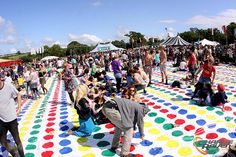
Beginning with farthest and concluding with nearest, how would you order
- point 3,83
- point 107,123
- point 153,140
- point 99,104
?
point 99,104 < point 107,123 < point 153,140 < point 3,83

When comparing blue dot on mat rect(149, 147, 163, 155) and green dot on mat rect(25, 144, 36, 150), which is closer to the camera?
blue dot on mat rect(149, 147, 163, 155)

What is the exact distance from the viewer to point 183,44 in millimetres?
23531

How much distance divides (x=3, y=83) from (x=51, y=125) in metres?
2.97

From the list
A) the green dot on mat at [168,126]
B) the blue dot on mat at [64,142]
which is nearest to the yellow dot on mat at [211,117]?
the green dot on mat at [168,126]

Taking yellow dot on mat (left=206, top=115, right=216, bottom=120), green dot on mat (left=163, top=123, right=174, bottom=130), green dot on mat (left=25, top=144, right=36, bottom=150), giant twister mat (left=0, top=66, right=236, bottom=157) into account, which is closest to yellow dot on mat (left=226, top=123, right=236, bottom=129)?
giant twister mat (left=0, top=66, right=236, bottom=157)

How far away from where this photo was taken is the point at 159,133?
6023 mm

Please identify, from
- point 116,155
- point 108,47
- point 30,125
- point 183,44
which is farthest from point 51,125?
point 108,47

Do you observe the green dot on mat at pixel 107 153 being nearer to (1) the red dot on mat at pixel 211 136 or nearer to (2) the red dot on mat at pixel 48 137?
(2) the red dot on mat at pixel 48 137

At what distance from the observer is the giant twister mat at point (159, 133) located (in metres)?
5.30

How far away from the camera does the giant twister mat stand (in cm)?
Result: 530

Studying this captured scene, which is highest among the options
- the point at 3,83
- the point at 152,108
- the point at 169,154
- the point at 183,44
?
the point at 183,44

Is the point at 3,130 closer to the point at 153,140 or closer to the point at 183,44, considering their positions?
the point at 153,140

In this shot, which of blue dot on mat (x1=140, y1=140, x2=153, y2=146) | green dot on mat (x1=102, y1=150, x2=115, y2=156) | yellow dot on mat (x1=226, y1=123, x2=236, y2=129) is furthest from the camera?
yellow dot on mat (x1=226, y1=123, x2=236, y2=129)

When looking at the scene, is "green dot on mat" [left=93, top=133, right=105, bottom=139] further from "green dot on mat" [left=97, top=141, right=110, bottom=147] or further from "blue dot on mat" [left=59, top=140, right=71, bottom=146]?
"blue dot on mat" [left=59, top=140, right=71, bottom=146]
